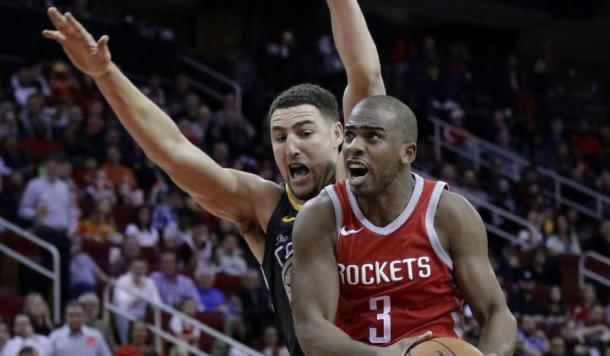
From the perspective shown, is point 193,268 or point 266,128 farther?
point 266,128

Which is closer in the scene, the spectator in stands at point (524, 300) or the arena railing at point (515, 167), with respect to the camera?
the spectator in stands at point (524, 300)

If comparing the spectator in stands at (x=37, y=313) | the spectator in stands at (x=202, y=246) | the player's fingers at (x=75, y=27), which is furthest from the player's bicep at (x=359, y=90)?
the spectator in stands at (x=202, y=246)

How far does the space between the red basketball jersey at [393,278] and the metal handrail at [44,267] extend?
7.65 meters

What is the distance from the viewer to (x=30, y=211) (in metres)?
12.4

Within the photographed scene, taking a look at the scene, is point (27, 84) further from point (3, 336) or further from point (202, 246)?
point (3, 336)

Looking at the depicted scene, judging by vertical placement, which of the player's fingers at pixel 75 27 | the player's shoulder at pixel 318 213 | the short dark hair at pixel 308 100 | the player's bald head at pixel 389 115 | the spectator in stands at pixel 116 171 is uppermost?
the spectator in stands at pixel 116 171

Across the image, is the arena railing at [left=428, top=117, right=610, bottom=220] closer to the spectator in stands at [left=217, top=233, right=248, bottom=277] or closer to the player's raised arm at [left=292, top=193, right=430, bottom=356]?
the spectator in stands at [left=217, top=233, right=248, bottom=277]

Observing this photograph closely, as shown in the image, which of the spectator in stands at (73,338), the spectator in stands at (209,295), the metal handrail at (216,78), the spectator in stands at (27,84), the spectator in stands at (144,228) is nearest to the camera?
the spectator in stands at (73,338)

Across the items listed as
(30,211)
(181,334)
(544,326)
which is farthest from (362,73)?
(544,326)

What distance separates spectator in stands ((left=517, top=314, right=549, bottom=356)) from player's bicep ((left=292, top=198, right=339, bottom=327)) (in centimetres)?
976

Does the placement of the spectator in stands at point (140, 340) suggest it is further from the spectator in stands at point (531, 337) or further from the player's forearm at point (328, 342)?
the player's forearm at point (328, 342)

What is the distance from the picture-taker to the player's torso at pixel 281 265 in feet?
14.8

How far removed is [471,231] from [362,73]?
1.05 meters

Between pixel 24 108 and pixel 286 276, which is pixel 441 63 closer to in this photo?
pixel 24 108
